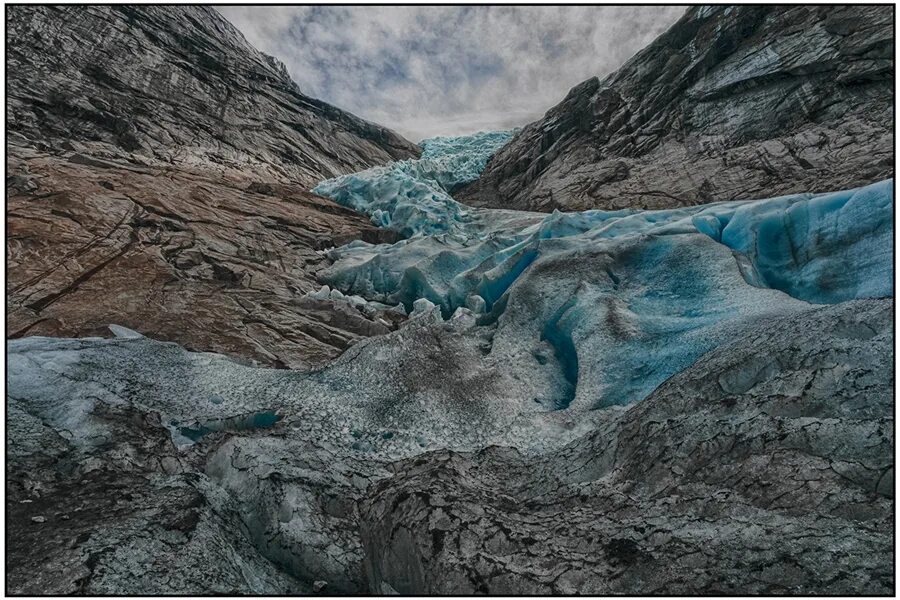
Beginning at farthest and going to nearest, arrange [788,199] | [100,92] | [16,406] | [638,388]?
[100,92] < [788,199] < [638,388] < [16,406]

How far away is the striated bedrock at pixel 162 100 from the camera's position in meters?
13.2

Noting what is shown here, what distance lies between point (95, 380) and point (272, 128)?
1736cm

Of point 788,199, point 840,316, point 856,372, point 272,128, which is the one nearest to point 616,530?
point 856,372

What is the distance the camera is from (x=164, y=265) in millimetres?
7941

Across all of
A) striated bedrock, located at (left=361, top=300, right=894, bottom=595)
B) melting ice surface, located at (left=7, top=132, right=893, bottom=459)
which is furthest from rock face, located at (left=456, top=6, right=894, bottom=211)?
striated bedrock, located at (left=361, top=300, right=894, bottom=595)

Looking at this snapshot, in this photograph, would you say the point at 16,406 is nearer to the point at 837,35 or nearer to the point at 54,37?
the point at 54,37

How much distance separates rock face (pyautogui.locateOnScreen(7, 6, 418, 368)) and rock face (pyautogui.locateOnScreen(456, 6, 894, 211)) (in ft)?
26.1

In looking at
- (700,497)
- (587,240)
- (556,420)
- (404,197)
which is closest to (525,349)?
(556,420)

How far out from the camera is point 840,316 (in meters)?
3.76

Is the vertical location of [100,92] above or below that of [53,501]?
above

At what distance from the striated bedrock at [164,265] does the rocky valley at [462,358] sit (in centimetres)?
6

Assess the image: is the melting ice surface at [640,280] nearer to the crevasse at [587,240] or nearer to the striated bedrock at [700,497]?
the crevasse at [587,240]

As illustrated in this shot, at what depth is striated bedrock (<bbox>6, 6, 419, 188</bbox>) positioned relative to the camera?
13203mm

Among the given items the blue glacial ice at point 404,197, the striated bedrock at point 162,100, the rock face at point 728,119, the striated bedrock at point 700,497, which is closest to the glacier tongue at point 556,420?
the striated bedrock at point 700,497
